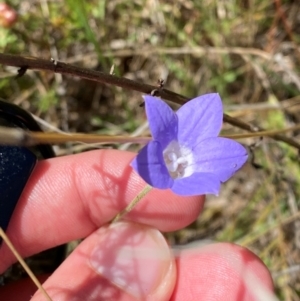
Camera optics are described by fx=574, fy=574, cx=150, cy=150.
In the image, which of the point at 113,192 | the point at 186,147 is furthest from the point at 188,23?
the point at 186,147

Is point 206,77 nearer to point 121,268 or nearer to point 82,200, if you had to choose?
point 82,200

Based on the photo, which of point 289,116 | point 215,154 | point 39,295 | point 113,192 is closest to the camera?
point 215,154

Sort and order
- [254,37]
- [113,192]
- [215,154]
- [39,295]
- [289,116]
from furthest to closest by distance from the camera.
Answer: [254,37] < [289,116] < [113,192] < [39,295] < [215,154]

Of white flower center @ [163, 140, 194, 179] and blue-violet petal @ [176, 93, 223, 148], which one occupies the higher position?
blue-violet petal @ [176, 93, 223, 148]

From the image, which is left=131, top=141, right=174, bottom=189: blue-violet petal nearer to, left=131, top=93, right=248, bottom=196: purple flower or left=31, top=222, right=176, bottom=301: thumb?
left=131, top=93, right=248, bottom=196: purple flower

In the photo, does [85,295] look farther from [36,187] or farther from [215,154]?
[215,154]

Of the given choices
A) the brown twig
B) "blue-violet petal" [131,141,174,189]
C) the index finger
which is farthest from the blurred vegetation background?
"blue-violet petal" [131,141,174,189]
